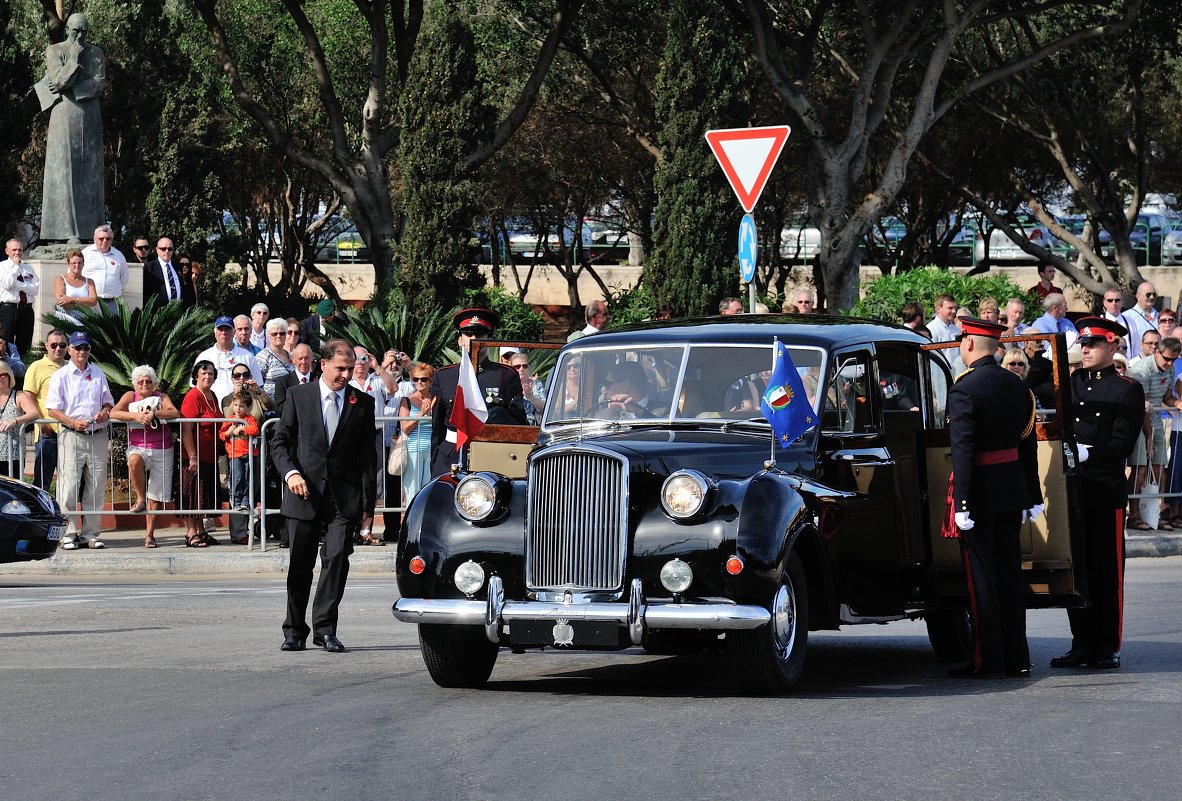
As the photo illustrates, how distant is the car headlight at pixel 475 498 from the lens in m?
9.48

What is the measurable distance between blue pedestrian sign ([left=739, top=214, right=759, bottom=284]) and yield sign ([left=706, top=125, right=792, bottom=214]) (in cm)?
30

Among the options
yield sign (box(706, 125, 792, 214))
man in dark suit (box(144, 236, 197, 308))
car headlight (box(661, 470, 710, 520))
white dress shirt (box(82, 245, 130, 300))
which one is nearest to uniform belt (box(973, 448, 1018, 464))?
car headlight (box(661, 470, 710, 520))

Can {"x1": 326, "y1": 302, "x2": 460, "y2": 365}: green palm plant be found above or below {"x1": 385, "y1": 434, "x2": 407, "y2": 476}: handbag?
above

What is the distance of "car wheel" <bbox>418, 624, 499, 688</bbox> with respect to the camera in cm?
965

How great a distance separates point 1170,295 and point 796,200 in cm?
1136

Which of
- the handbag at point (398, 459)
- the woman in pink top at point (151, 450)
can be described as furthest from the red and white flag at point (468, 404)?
the woman in pink top at point (151, 450)

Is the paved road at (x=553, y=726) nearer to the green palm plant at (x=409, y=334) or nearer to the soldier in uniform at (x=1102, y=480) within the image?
the soldier in uniform at (x=1102, y=480)

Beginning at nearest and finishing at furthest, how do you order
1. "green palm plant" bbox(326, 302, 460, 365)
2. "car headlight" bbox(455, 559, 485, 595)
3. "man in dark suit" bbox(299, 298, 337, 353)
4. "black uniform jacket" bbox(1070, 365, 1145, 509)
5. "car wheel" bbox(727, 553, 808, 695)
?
"car wheel" bbox(727, 553, 808, 695) < "car headlight" bbox(455, 559, 485, 595) < "black uniform jacket" bbox(1070, 365, 1145, 509) < "green palm plant" bbox(326, 302, 460, 365) < "man in dark suit" bbox(299, 298, 337, 353)

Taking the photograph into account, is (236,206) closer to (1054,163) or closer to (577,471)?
(1054,163)

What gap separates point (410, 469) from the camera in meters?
17.7

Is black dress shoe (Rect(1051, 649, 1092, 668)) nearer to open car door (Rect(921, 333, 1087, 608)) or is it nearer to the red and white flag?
open car door (Rect(921, 333, 1087, 608))

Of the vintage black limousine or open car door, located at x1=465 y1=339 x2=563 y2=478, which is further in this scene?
open car door, located at x1=465 y1=339 x2=563 y2=478

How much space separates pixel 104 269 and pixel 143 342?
61.8 inches

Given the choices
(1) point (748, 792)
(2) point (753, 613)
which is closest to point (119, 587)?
(2) point (753, 613)
